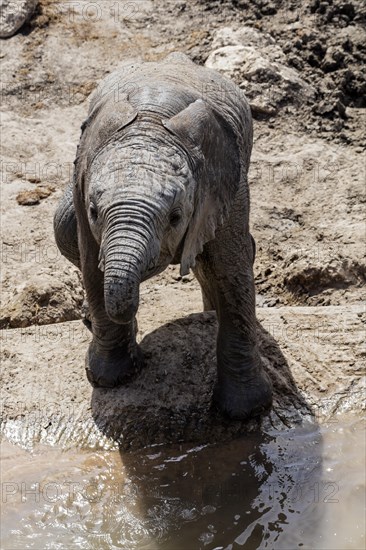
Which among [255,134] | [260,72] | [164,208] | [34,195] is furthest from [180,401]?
[260,72]

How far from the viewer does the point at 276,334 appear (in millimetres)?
4973

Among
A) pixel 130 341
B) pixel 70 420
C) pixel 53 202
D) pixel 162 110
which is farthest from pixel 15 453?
pixel 53 202

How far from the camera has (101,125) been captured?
3672mm

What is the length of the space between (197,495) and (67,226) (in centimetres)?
142

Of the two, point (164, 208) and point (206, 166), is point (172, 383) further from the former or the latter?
point (164, 208)

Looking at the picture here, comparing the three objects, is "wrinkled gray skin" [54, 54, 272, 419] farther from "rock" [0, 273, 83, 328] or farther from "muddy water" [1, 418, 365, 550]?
Answer: "rock" [0, 273, 83, 328]

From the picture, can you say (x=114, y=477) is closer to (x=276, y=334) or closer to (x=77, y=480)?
(x=77, y=480)

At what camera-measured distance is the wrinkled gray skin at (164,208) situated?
3.33 metres

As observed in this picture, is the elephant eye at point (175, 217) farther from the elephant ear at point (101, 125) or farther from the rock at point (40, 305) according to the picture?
the rock at point (40, 305)

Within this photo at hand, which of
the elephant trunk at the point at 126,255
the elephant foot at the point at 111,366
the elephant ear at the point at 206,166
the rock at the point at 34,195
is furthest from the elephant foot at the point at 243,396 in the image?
the rock at the point at 34,195

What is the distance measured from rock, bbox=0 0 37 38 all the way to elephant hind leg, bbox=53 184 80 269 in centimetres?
443

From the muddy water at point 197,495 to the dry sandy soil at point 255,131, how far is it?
2.26 ft

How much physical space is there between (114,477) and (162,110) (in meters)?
1.65

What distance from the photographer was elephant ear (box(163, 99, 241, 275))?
3.62 meters
